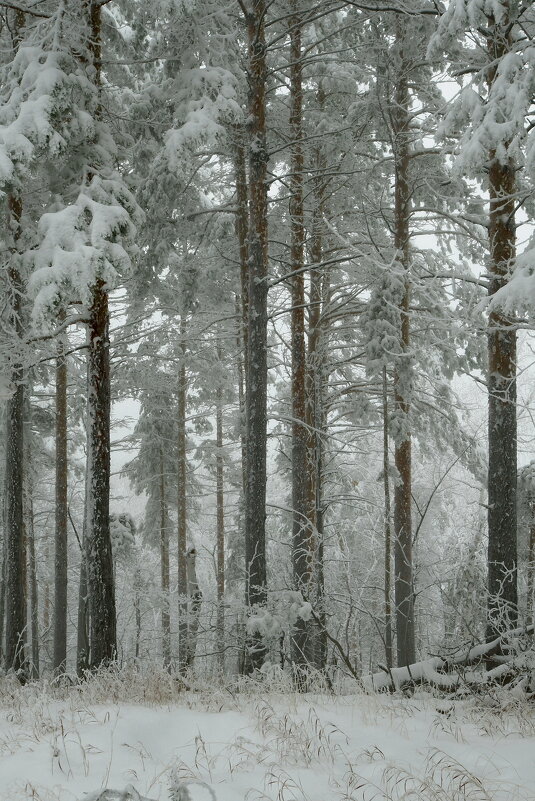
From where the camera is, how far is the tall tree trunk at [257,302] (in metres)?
8.94

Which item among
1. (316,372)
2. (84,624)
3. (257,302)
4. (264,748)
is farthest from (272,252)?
(264,748)

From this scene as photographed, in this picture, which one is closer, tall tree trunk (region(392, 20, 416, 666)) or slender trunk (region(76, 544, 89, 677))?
slender trunk (region(76, 544, 89, 677))

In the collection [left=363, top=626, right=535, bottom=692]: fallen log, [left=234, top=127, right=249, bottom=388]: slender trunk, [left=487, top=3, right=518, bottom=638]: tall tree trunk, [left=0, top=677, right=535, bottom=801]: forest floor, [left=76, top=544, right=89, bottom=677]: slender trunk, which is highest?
[left=234, top=127, right=249, bottom=388]: slender trunk

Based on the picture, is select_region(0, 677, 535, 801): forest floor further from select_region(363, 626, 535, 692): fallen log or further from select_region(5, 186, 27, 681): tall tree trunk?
select_region(5, 186, 27, 681): tall tree trunk

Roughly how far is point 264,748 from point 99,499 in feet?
15.5

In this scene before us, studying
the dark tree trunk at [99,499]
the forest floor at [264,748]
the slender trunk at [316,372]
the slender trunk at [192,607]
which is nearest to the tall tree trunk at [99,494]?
the dark tree trunk at [99,499]

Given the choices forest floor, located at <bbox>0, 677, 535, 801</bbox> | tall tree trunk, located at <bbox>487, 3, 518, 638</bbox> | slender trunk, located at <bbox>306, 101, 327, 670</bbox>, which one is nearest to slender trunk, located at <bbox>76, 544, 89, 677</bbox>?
forest floor, located at <bbox>0, 677, 535, 801</bbox>

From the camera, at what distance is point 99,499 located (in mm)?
8133

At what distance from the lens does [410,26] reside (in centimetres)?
1019

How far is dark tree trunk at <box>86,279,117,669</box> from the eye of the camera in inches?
316

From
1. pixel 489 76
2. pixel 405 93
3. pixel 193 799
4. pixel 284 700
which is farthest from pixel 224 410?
pixel 193 799

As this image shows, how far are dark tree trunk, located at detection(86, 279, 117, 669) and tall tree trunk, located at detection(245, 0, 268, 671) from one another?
188 cm

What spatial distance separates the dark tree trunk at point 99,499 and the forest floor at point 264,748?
2407 mm

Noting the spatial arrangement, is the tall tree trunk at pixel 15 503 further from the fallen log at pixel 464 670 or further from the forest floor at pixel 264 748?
the fallen log at pixel 464 670
